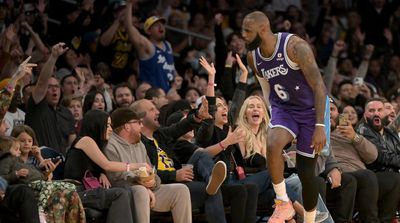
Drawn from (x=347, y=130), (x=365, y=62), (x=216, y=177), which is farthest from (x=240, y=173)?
(x=365, y=62)

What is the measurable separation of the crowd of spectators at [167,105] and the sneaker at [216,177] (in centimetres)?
1

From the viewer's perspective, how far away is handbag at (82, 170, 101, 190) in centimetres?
841

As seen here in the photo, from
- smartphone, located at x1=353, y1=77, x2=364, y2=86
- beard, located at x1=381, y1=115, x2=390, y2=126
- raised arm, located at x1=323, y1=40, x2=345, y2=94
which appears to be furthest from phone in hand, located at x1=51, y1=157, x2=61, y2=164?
smartphone, located at x1=353, y1=77, x2=364, y2=86

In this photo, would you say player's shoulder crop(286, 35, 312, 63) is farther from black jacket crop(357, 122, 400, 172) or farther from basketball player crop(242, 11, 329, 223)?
black jacket crop(357, 122, 400, 172)

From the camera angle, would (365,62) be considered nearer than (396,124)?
No

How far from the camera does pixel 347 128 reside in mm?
9703

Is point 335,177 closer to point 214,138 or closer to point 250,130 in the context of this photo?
point 250,130

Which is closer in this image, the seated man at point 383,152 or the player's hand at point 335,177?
the player's hand at point 335,177

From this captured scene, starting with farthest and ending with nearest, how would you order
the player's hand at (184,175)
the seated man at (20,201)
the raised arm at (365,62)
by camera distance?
the raised arm at (365,62) → the player's hand at (184,175) → the seated man at (20,201)

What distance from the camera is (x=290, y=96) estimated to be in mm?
7766

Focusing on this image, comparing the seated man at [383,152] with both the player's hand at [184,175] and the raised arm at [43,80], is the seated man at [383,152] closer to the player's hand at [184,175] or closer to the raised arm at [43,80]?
the player's hand at [184,175]

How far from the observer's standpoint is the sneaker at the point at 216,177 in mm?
8578

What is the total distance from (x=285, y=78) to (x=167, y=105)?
115 inches

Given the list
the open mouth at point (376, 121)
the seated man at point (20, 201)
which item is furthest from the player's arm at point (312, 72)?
the open mouth at point (376, 121)
